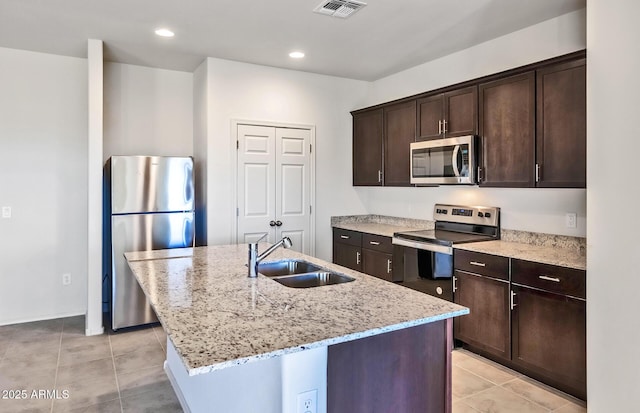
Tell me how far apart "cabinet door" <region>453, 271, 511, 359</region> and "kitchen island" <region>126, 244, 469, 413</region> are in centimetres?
143

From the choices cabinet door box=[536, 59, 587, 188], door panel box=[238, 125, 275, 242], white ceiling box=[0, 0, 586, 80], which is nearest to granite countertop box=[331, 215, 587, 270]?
cabinet door box=[536, 59, 587, 188]

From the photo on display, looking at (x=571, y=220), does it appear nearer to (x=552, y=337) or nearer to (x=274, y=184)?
(x=552, y=337)

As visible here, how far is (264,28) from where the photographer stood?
3.49 meters

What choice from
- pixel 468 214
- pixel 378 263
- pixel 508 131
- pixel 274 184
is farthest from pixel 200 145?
pixel 508 131

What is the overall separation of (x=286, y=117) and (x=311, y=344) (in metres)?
3.71

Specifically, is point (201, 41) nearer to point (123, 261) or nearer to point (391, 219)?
point (123, 261)

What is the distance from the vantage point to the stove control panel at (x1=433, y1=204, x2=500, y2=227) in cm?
376

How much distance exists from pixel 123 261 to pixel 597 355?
374 centimetres

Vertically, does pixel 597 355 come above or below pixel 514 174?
below

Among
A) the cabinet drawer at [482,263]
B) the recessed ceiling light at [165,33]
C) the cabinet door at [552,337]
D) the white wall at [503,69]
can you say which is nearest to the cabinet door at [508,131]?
the white wall at [503,69]

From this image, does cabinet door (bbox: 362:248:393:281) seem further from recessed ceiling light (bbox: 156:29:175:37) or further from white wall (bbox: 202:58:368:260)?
recessed ceiling light (bbox: 156:29:175:37)

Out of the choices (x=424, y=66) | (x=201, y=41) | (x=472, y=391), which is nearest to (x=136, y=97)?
(x=201, y=41)

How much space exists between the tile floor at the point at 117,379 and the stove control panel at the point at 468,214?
3.77 ft

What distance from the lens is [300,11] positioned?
3.15 meters
